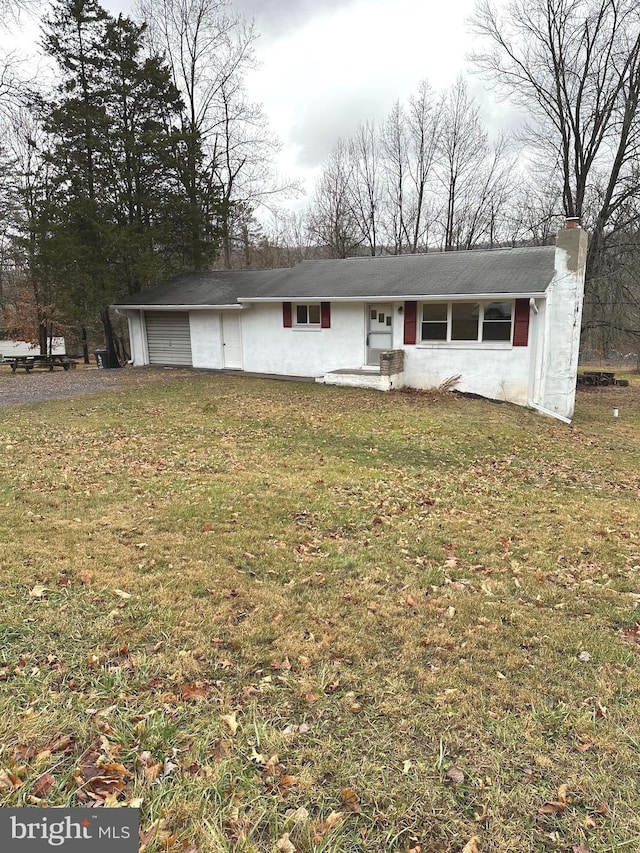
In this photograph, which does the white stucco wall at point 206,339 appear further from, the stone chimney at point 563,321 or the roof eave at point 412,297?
the stone chimney at point 563,321

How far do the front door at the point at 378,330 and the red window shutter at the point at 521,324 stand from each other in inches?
144

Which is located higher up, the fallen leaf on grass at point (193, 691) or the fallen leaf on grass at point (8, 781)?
the fallen leaf on grass at point (8, 781)

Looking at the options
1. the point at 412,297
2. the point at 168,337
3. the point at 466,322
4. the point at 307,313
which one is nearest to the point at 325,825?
the point at 412,297

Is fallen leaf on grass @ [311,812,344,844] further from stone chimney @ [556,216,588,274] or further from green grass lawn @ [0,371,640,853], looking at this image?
stone chimney @ [556,216,588,274]

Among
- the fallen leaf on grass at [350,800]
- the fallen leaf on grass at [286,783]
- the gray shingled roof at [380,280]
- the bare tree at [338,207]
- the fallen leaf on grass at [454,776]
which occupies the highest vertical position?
the bare tree at [338,207]

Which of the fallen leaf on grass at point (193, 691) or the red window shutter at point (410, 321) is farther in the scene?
the red window shutter at point (410, 321)

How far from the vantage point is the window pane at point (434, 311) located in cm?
1443

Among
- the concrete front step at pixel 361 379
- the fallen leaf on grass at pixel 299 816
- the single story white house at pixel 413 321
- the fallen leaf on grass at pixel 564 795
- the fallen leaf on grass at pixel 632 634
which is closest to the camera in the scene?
the fallen leaf on grass at pixel 299 816

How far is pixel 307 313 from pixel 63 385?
26.7ft

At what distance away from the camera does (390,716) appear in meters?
2.81

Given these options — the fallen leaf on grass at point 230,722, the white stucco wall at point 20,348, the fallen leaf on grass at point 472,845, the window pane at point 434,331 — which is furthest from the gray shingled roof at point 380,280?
the white stucco wall at point 20,348

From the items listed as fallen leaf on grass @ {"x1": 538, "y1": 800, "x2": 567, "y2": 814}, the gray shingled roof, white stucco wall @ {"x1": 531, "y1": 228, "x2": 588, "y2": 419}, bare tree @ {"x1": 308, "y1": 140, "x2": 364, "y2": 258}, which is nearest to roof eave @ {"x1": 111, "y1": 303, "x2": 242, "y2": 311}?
the gray shingled roof

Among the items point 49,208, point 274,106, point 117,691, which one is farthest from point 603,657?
point 274,106

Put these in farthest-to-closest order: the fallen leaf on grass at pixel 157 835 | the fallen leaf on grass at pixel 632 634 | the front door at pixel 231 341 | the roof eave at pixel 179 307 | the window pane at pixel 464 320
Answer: the front door at pixel 231 341 → the roof eave at pixel 179 307 → the window pane at pixel 464 320 → the fallen leaf on grass at pixel 632 634 → the fallen leaf on grass at pixel 157 835
